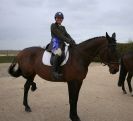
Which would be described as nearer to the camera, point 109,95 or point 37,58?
point 37,58

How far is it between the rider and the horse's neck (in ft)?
1.23

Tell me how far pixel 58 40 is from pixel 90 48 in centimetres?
85

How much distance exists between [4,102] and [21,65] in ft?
5.21

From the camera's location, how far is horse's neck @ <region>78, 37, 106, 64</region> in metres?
6.46

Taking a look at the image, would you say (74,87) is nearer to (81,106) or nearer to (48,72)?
(48,72)

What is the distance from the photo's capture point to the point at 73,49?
677 cm

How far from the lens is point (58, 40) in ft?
22.6

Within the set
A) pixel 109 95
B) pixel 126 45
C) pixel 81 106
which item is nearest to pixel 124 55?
pixel 109 95

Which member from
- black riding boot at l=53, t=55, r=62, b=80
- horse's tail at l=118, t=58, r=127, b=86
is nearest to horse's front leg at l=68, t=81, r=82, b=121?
black riding boot at l=53, t=55, r=62, b=80

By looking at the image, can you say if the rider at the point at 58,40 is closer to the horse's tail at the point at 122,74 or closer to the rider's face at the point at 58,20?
the rider's face at the point at 58,20

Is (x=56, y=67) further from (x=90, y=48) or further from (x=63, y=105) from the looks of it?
(x=63, y=105)

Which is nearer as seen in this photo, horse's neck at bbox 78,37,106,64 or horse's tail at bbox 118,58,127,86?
horse's neck at bbox 78,37,106,64

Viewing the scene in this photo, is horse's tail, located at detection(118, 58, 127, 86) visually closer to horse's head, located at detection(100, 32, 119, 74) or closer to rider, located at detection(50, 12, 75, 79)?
rider, located at detection(50, 12, 75, 79)

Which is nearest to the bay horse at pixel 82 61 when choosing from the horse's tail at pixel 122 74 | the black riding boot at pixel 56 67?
the black riding boot at pixel 56 67
